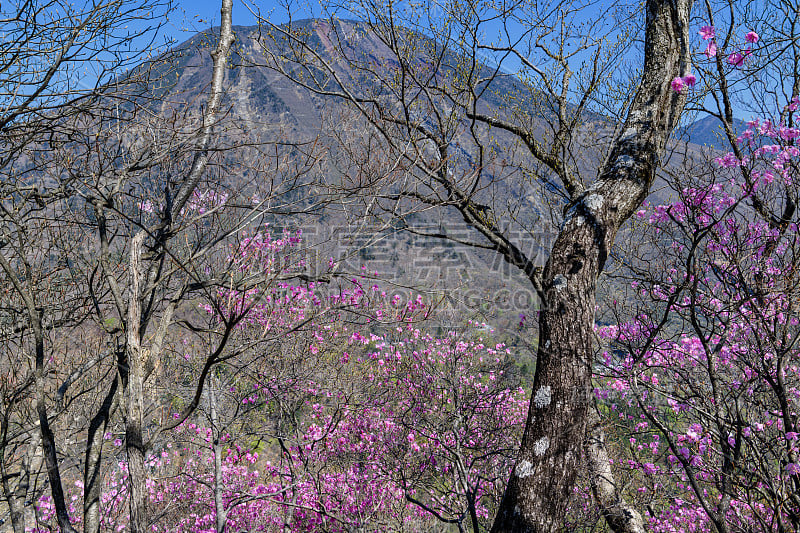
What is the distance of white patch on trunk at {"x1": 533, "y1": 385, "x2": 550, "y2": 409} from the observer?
113 inches

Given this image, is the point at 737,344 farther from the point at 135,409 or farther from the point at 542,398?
the point at 135,409

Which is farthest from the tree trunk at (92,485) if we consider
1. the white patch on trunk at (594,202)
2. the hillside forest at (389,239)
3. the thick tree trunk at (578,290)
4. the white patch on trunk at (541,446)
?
the white patch on trunk at (594,202)

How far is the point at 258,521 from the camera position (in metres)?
10.0

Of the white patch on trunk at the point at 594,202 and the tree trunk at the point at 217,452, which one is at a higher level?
the white patch on trunk at the point at 594,202

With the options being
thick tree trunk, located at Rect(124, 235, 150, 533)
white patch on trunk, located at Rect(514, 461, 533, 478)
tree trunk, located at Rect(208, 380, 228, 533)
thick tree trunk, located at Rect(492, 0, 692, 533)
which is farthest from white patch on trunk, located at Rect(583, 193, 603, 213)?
tree trunk, located at Rect(208, 380, 228, 533)

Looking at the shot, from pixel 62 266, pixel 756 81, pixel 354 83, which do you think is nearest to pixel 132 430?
pixel 62 266

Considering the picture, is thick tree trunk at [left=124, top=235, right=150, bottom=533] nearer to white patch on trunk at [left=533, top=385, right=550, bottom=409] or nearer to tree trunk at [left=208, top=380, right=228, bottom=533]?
white patch on trunk at [left=533, top=385, right=550, bottom=409]

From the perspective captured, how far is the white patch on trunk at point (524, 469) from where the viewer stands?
272cm

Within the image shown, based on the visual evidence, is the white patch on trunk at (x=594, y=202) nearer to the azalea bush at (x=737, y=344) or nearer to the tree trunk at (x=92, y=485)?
the azalea bush at (x=737, y=344)

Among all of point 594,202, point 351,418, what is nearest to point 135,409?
point 594,202

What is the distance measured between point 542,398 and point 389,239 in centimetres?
318

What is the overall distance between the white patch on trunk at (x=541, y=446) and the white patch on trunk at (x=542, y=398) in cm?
20

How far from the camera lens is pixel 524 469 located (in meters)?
2.75

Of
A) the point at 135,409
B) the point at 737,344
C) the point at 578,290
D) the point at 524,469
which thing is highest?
the point at 578,290
